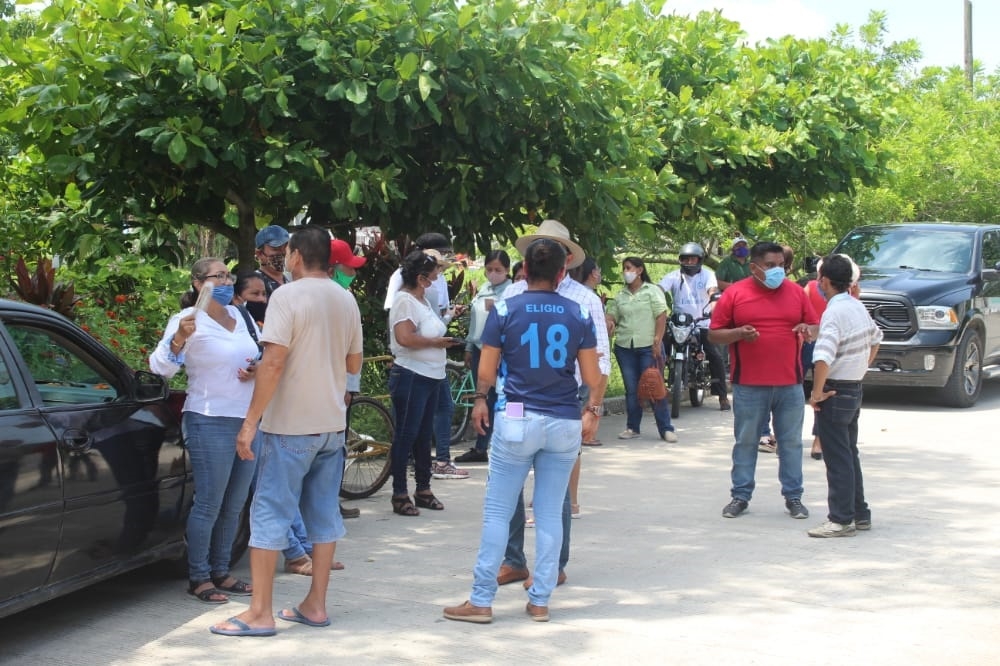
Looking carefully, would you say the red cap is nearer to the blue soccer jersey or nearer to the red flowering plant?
the blue soccer jersey

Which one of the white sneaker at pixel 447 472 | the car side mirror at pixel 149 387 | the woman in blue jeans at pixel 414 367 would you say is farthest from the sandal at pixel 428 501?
the car side mirror at pixel 149 387

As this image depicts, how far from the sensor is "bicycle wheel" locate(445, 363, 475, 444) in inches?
459

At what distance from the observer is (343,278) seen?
810cm

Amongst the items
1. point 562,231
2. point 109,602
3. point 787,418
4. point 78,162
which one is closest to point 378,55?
point 78,162

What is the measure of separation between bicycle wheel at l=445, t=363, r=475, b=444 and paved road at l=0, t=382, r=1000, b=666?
5.81 ft

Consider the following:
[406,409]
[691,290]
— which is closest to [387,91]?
[406,409]

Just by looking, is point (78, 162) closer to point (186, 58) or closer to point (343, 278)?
point (186, 58)

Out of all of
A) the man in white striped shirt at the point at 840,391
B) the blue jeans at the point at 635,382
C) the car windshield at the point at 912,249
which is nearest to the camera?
the man in white striped shirt at the point at 840,391

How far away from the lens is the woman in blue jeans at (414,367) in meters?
8.55

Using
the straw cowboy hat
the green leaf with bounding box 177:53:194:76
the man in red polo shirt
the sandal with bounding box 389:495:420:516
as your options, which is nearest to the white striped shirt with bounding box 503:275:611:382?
the straw cowboy hat

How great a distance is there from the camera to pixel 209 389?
6301mm

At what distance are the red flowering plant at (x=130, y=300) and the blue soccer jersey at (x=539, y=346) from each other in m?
4.52

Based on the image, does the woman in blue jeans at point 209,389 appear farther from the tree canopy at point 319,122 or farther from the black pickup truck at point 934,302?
the black pickup truck at point 934,302

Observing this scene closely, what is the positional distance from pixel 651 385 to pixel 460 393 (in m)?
1.75
